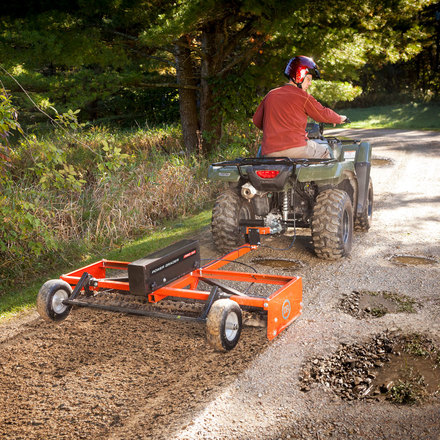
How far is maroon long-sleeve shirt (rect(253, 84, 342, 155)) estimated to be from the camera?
21.9 ft

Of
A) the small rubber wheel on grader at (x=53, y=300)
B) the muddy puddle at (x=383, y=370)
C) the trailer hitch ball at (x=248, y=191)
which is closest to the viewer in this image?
the muddy puddle at (x=383, y=370)

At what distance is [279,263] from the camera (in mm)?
6910

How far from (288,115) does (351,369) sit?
3.52 metres

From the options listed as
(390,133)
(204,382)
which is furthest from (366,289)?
(390,133)

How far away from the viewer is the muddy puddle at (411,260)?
21.9 ft

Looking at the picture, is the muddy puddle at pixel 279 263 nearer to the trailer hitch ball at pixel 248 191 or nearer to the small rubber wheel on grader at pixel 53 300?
the trailer hitch ball at pixel 248 191

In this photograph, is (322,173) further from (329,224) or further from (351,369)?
(351,369)

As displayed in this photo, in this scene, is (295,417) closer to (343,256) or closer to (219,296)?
(219,296)

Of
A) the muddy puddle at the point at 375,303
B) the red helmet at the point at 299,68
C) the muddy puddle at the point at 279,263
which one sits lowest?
the muddy puddle at the point at 375,303

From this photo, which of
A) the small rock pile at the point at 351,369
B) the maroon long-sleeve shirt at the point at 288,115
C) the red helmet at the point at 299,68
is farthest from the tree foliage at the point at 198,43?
the small rock pile at the point at 351,369

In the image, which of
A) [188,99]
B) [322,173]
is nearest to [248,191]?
[322,173]

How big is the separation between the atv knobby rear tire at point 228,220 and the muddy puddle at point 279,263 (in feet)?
1.18

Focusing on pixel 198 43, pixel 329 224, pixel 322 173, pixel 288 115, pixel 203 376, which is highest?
pixel 198 43

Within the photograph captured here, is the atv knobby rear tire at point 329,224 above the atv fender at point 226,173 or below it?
below
